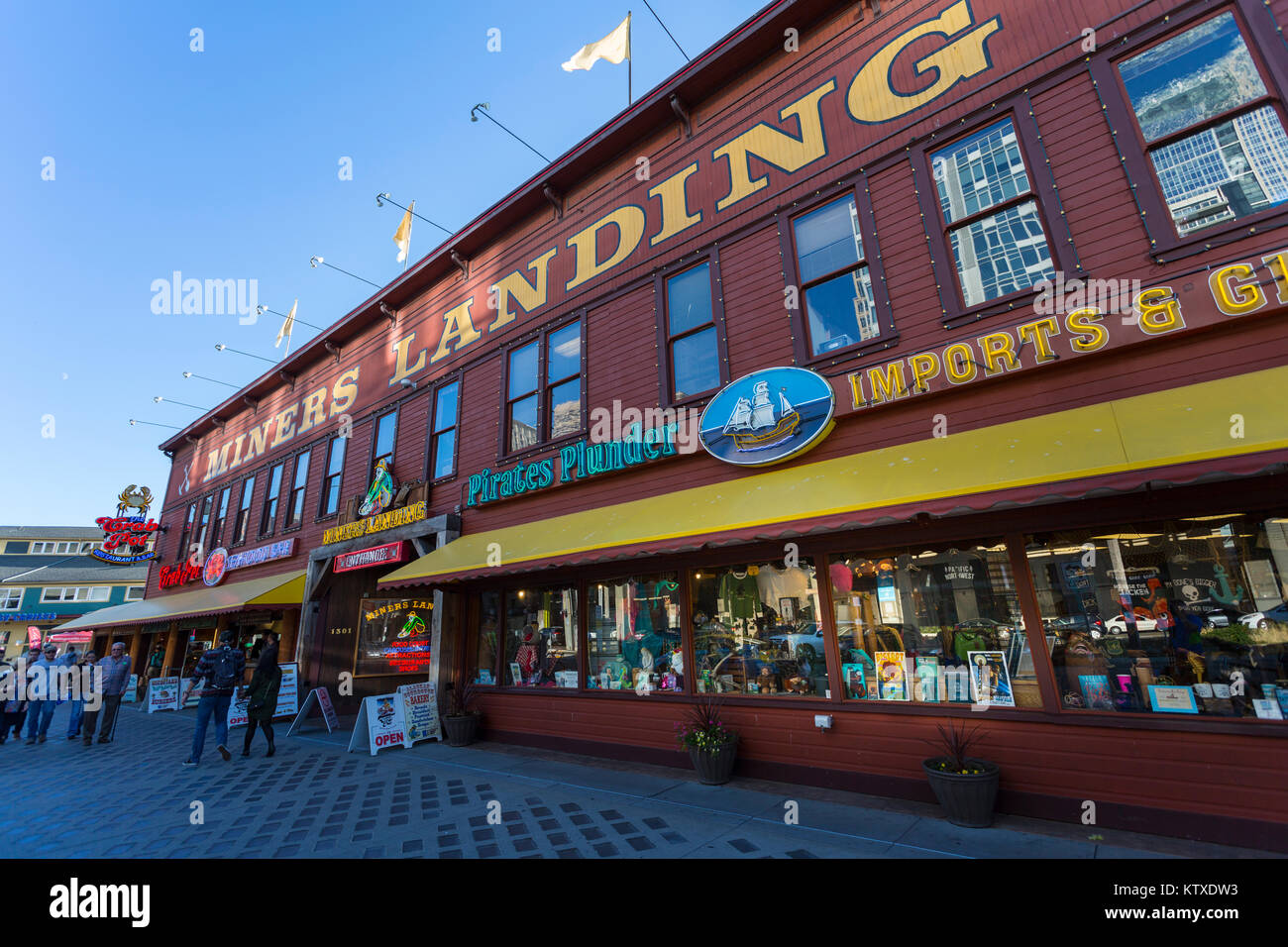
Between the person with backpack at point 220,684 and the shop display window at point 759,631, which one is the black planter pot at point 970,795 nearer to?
the shop display window at point 759,631

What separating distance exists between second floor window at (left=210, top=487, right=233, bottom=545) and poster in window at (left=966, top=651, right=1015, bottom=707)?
23640mm

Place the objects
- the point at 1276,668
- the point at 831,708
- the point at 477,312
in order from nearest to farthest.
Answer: the point at 1276,668
the point at 831,708
the point at 477,312

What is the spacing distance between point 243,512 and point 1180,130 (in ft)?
80.7

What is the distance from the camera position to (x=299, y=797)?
22.8ft

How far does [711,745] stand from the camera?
6.99 m

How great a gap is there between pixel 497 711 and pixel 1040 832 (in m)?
8.29

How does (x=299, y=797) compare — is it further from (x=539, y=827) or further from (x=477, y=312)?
(x=477, y=312)

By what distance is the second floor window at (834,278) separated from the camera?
24.6ft

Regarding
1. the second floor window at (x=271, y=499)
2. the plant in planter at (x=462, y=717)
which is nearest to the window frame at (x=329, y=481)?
the second floor window at (x=271, y=499)

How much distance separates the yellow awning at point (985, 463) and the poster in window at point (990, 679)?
6.80 ft

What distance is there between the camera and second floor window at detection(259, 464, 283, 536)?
17.8m

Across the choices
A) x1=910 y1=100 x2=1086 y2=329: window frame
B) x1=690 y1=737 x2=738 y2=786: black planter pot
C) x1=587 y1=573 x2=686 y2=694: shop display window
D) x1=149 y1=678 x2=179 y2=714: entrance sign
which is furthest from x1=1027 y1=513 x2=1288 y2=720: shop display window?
x1=149 y1=678 x2=179 y2=714: entrance sign

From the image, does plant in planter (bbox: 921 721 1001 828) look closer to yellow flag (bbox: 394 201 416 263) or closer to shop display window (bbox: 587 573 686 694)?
shop display window (bbox: 587 573 686 694)

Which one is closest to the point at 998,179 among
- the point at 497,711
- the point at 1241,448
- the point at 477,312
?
the point at 1241,448
